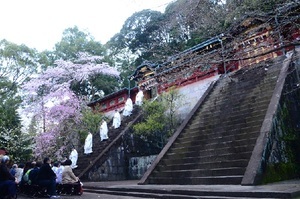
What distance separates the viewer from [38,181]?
8.29m

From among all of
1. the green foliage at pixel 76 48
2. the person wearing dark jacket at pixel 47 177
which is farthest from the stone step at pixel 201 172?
the green foliage at pixel 76 48

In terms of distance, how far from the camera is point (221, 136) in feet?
32.0

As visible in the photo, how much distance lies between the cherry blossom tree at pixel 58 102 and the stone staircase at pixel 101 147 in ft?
13.2

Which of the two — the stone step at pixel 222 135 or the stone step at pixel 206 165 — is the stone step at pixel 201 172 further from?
the stone step at pixel 222 135

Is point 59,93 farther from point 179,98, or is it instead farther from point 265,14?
point 265,14

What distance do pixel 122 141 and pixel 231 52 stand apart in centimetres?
979

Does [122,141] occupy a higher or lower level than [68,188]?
higher

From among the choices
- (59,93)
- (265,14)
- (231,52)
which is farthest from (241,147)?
(59,93)

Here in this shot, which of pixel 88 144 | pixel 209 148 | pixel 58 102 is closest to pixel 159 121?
pixel 88 144

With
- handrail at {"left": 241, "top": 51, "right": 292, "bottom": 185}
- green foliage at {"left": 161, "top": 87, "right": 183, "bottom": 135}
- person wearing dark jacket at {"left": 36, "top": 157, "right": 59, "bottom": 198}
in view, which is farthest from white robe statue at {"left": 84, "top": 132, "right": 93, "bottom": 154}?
handrail at {"left": 241, "top": 51, "right": 292, "bottom": 185}

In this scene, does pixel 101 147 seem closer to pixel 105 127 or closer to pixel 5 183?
pixel 105 127

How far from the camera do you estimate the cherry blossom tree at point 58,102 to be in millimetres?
20083

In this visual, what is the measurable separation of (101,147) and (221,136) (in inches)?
295

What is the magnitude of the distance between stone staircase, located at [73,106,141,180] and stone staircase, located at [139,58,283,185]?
4174 millimetres
